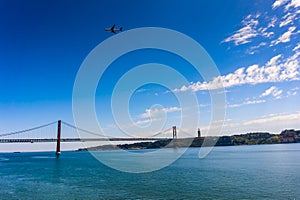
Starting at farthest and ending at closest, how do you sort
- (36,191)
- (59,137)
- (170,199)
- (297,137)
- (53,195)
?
(297,137), (59,137), (36,191), (53,195), (170,199)

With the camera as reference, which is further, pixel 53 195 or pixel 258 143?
pixel 258 143

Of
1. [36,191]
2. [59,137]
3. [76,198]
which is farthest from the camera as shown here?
[59,137]

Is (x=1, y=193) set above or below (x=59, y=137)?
below

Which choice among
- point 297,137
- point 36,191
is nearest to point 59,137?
point 36,191

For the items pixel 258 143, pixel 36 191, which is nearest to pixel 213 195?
pixel 36 191

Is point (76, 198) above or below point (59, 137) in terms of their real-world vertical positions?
below

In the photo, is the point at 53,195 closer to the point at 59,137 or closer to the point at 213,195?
the point at 213,195

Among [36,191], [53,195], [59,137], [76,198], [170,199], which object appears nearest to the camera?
[170,199]

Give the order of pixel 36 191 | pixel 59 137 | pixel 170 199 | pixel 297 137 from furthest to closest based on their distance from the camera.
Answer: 1. pixel 297 137
2. pixel 59 137
3. pixel 36 191
4. pixel 170 199

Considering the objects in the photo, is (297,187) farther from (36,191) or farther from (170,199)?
(36,191)
